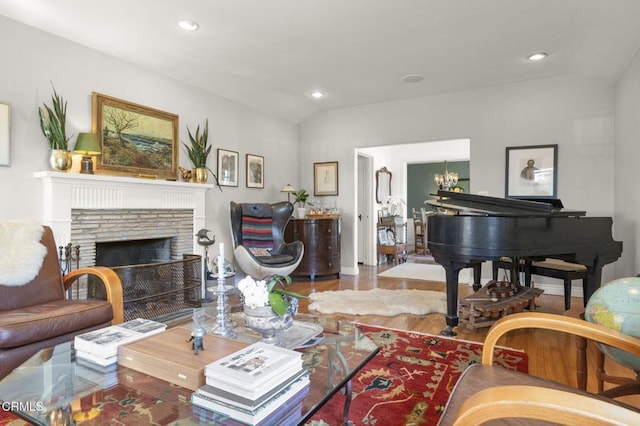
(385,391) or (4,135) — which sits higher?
(4,135)

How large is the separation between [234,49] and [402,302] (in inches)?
121

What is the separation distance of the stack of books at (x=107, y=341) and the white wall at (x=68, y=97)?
2055 millimetres

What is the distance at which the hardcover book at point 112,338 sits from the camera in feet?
4.51

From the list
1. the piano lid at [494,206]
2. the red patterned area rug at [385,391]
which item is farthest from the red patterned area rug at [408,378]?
the piano lid at [494,206]

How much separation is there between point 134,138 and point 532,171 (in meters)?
4.56

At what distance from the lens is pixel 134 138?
12.1ft

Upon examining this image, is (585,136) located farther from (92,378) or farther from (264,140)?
(92,378)

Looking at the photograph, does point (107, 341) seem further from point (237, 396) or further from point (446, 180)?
point (446, 180)

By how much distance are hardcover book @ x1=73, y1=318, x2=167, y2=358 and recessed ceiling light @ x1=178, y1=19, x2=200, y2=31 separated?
97.6 inches

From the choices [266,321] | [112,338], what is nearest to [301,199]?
[266,321]

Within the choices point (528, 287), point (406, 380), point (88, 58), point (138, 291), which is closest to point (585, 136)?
point (528, 287)

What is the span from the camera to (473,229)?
101 inches

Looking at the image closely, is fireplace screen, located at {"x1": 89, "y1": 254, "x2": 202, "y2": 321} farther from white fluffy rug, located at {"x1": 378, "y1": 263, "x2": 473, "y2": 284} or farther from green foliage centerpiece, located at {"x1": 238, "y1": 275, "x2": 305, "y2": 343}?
white fluffy rug, located at {"x1": 378, "y1": 263, "x2": 473, "y2": 284}

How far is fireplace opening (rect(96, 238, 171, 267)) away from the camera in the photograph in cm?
359
